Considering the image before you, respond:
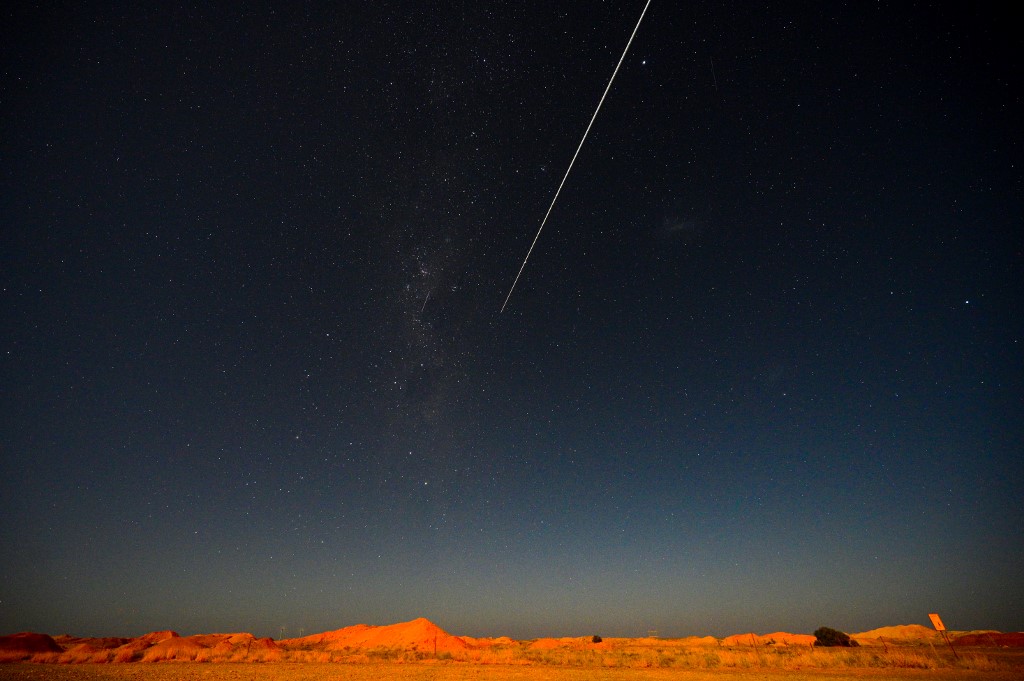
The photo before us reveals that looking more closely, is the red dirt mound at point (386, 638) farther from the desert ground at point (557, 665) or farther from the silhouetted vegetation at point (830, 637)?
the silhouetted vegetation at point (830, 637)

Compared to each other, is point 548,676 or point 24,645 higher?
point 24,645

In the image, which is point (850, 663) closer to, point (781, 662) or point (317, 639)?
point (781, 662)

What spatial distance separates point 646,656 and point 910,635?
64.4 m

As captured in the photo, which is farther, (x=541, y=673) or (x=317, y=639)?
(x=317, y=639)

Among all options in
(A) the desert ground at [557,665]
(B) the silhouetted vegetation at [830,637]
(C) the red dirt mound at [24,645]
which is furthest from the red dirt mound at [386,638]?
(B) the silhouetted vegetation at [830,637]

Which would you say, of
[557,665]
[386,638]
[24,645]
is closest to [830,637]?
[557,665]

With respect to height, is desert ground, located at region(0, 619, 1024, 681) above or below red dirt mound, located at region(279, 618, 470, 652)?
below

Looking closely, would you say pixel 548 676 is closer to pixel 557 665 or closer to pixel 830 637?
pixel 557 665

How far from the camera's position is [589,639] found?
6775 cm

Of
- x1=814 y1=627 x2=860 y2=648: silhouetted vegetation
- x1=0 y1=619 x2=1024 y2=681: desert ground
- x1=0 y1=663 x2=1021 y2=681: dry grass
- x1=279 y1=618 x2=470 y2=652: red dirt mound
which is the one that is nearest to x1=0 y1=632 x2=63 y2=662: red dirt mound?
x1=0 y1=619 x2=1024 y2=681: desert ground

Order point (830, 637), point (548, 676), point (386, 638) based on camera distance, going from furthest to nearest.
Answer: point (386, 638) < point (830, 637) < point (548, 676)

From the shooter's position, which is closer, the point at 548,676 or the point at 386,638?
the point at 548,676

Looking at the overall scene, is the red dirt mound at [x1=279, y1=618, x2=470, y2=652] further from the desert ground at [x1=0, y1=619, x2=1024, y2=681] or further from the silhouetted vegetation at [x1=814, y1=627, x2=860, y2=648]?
the silhouetted vegetation at [x1=814, y1=627, x2=860, y2=648]

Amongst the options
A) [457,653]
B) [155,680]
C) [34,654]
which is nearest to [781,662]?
[457,653]
